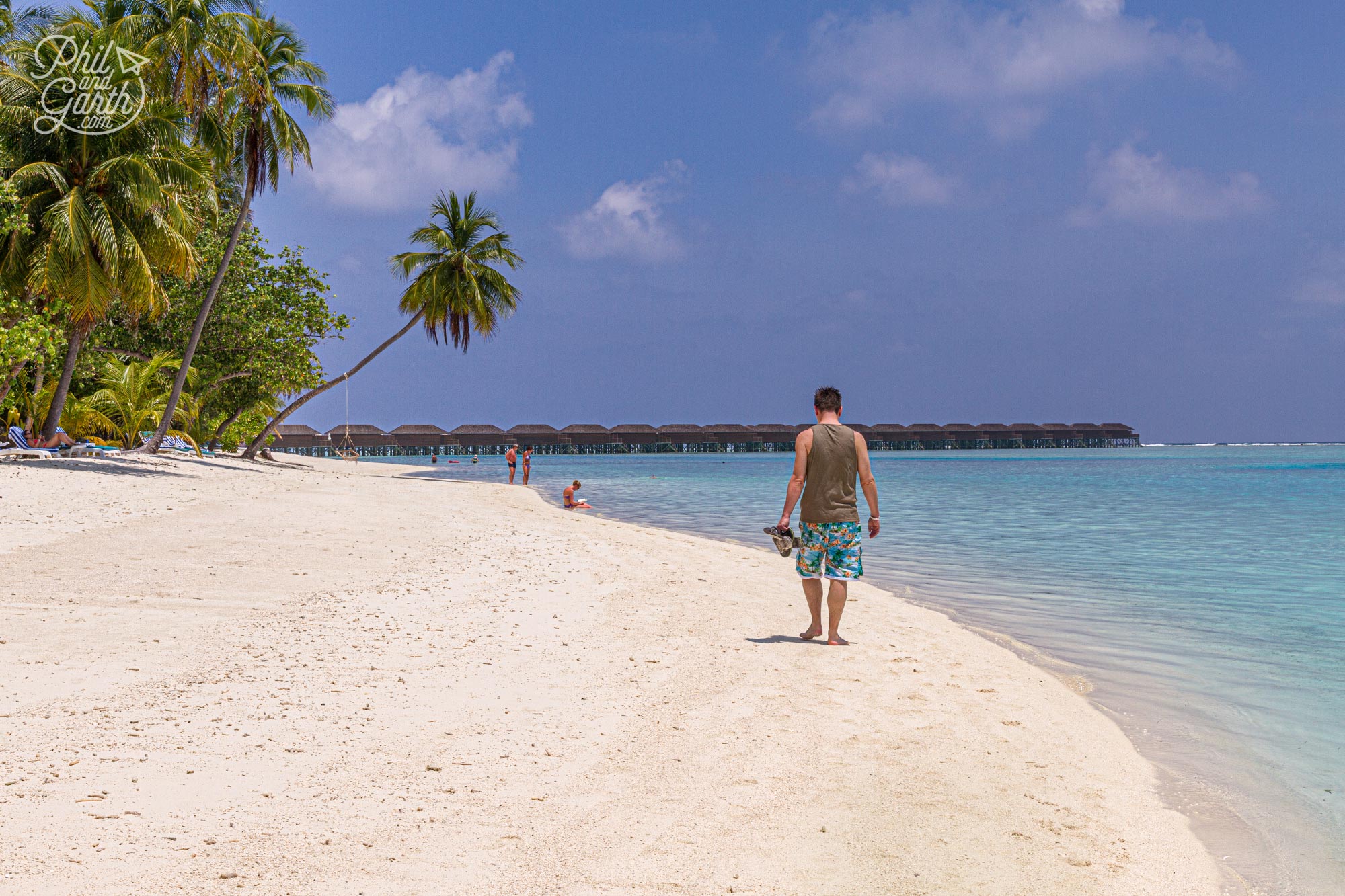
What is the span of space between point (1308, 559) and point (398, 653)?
13.8 metres

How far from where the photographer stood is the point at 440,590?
7.62 m

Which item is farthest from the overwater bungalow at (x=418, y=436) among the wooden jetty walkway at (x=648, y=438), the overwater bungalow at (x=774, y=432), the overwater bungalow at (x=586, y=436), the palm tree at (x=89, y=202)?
the palm tree at (x=89, y=202)

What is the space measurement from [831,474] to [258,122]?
21565mm

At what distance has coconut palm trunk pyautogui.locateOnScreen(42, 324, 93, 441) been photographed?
16.8 meters

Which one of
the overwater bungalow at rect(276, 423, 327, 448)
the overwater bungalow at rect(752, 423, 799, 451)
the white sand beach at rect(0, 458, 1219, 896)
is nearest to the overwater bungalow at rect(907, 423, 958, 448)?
the overwater bungalow at rect(752, 423, 799, 451)

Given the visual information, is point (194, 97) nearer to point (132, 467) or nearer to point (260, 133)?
point (260, 133)

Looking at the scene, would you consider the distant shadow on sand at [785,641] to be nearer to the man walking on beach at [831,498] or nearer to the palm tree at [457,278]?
the man walking on beach at [831,498]

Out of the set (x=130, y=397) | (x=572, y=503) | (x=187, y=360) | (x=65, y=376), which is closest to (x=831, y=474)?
(x=572, y=503)

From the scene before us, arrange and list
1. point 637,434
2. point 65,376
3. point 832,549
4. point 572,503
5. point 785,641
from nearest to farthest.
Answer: point 832,549 → point 785,641 → point 65,376 → point 572,503 → point 637,434

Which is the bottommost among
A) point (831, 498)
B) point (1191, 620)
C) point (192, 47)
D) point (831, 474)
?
point (1191, 620)

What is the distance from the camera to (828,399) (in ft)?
19.6

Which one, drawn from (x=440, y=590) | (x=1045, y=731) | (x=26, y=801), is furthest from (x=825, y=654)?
(x=26, y=801)

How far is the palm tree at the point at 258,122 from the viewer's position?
20809 millimetres

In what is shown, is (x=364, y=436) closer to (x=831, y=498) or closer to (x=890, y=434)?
(x=890, y=434)
